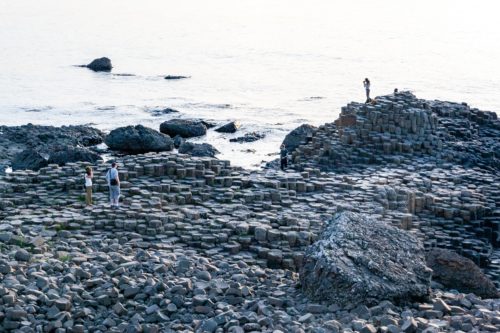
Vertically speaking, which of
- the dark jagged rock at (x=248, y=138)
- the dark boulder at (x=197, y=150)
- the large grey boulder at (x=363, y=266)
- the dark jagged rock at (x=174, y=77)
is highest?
the dark jagged rock at (x=174, y=77)

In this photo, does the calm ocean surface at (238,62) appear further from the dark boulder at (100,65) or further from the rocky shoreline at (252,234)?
the rocky shoreline at (252,234)

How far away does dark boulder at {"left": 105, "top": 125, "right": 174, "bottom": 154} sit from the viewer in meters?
43.1

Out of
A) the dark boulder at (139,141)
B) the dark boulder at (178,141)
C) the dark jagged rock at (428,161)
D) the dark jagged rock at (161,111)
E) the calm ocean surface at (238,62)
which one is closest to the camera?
the dark jagged rock at (428,161)

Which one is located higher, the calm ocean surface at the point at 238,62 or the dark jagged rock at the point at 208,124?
the calm ocean surface at the point at 238,62

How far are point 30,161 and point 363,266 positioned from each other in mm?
23812

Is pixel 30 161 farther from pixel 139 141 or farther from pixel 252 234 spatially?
pixel 252 234

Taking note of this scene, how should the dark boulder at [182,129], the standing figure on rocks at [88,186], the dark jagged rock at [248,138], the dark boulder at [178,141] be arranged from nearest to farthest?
the standing figure on rocks at [88,186] → the dark boulder at [178,141] → the dark jagged rock at [248,138] → the dark boulder at [182,129]

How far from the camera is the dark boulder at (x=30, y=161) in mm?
36844

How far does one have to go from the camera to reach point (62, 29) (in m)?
127

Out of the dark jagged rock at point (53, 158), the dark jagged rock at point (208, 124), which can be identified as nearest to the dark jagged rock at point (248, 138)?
the dark jagged rock at point (208, 124)

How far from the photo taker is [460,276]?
19.2 metres

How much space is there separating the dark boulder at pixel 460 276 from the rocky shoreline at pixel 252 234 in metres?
0.10

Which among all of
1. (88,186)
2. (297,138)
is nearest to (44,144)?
(297,138)

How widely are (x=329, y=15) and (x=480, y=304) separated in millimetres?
142617
